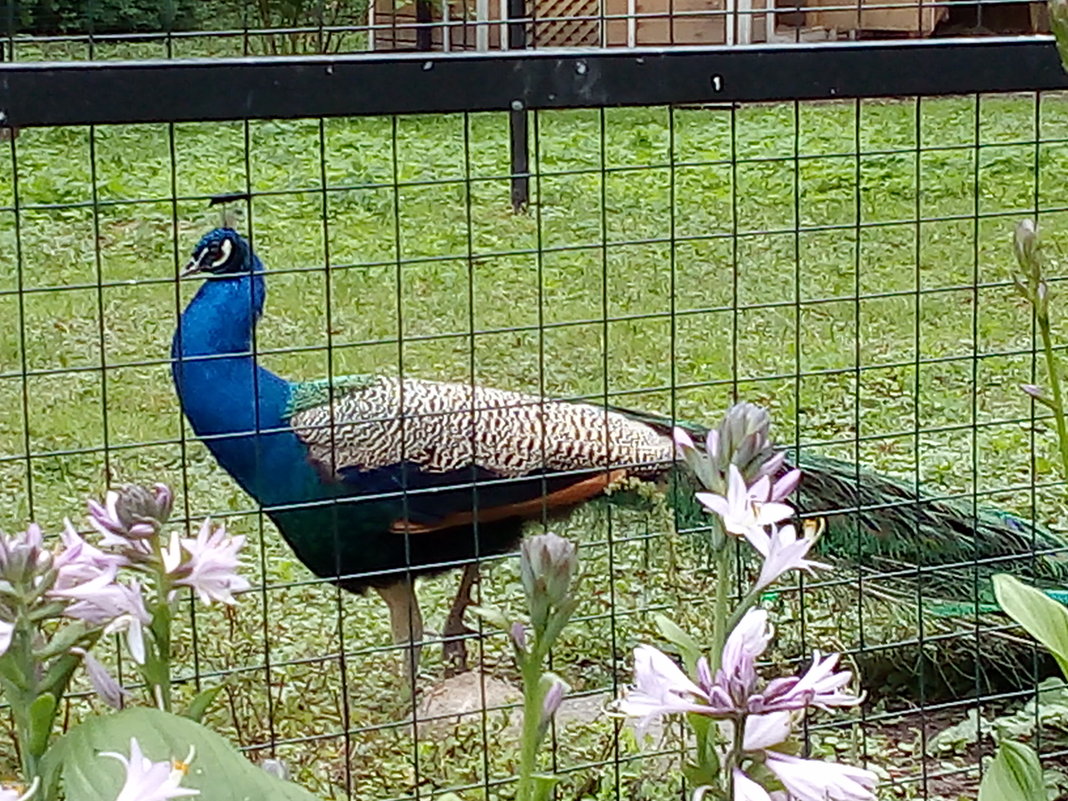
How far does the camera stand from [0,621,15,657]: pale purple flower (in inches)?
30.2

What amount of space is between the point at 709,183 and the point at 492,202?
3.58 feet

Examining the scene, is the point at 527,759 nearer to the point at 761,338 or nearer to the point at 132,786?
the point at 132,786

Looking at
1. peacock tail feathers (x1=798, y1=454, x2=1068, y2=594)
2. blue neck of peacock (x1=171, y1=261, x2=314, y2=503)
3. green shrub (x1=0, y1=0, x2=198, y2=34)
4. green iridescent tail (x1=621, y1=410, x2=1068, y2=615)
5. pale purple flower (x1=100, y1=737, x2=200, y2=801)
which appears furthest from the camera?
peacock tail feathers (x1=798, y1=454, x2=1068, y2=594)

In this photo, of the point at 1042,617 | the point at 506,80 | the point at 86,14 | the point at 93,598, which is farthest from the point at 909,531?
the point at 93,598

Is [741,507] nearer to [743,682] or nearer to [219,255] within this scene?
[743,682]

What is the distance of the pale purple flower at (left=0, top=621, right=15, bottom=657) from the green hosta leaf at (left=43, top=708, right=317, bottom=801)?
6 cm

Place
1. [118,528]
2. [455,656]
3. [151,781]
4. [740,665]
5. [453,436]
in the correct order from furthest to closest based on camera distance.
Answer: [455,656] < [453,436] < [118,528] < [740,665] < [151,781]

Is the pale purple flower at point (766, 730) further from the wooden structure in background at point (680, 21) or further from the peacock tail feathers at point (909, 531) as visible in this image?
the wooden structure in background at point (680, 21)

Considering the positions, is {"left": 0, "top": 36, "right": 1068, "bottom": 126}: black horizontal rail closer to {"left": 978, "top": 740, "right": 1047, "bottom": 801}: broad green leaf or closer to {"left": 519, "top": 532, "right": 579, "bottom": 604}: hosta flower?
{"left": 978, "top": 740, "right": 1047, "bottom": 801}: broad green leaf

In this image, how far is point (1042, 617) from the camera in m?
1.56

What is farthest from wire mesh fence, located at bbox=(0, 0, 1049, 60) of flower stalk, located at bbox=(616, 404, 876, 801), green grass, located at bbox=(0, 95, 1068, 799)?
flower stalk, located at bbox=(616, 404, 876, 801)

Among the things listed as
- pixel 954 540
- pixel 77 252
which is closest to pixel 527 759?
pixel 954 540

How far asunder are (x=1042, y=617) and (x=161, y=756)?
94 centimetres

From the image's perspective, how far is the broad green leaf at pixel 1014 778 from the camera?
137 cm
